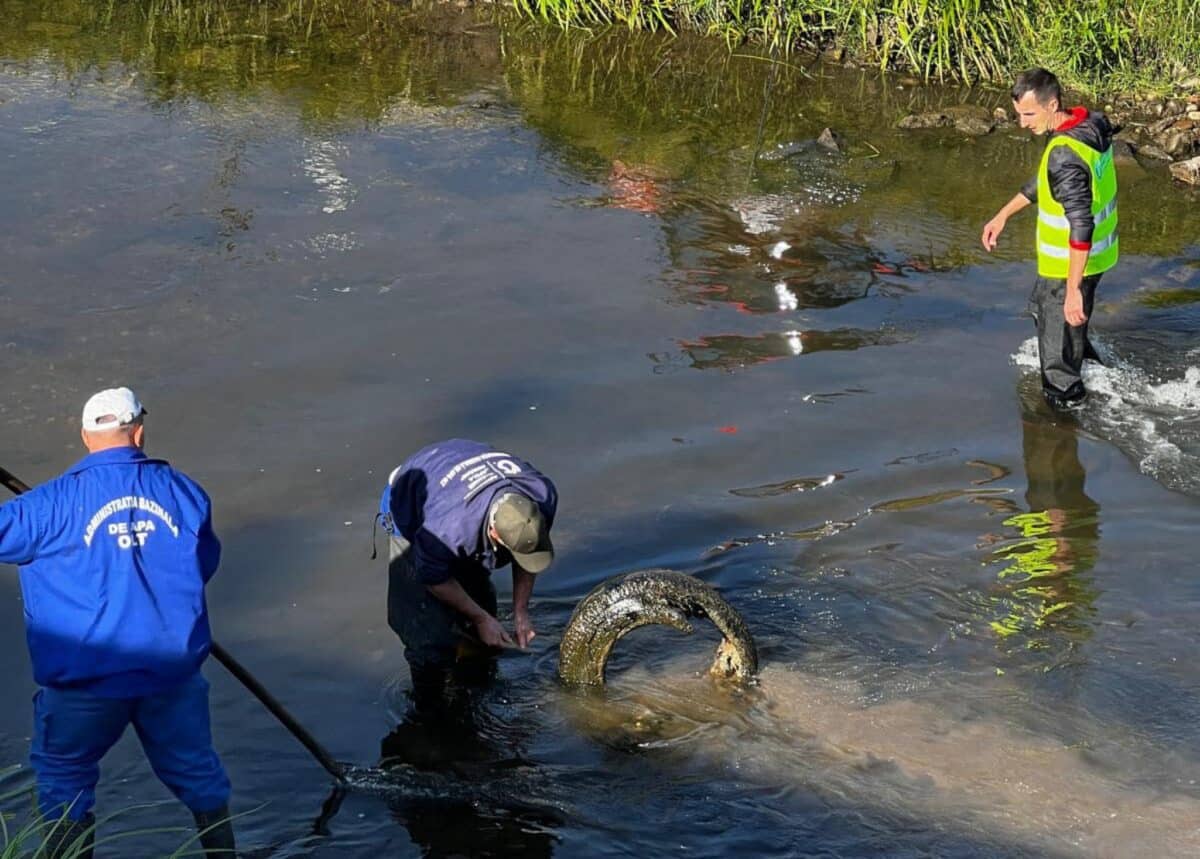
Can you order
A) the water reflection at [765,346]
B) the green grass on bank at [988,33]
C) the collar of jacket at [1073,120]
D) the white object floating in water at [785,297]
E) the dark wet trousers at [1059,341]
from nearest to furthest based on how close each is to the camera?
the collar of jacket at [1073,120] → the dark wet trousers at [1059,341] → the water reflection at [765,346] → the white object floating in water at [785,297] → the green grass on bank at [988,33]

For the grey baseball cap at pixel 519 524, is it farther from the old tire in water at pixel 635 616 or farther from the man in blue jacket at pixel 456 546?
the old tire in water at pixel 635 616

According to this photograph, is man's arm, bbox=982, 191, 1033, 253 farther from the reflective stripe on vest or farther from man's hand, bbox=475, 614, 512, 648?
man's hand, bbox=475, 614, 512, 648

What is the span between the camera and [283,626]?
655cm

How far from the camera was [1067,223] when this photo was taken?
8250 millimetres

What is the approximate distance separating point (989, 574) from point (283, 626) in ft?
10.7

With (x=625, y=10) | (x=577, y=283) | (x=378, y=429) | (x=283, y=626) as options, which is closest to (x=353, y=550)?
(x=283, y=626)

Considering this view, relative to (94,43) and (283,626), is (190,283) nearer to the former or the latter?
(283,626)

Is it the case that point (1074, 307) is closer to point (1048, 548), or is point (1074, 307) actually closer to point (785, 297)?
point (1048, 548)

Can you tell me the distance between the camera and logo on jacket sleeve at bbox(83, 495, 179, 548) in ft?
14.9

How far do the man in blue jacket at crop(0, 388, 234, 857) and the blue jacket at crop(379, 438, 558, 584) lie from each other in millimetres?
963

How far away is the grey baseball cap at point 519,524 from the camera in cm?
532

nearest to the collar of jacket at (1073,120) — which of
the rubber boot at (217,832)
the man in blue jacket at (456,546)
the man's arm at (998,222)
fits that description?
the man's arm at (998,222)

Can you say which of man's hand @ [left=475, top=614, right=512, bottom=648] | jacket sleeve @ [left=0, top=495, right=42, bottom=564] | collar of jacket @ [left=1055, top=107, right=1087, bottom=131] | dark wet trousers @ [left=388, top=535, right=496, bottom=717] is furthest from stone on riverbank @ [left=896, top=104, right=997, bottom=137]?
jacket sleeve @ [left=0, top=495, right=42, bottom=564]

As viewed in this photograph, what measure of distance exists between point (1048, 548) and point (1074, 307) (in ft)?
5.01
